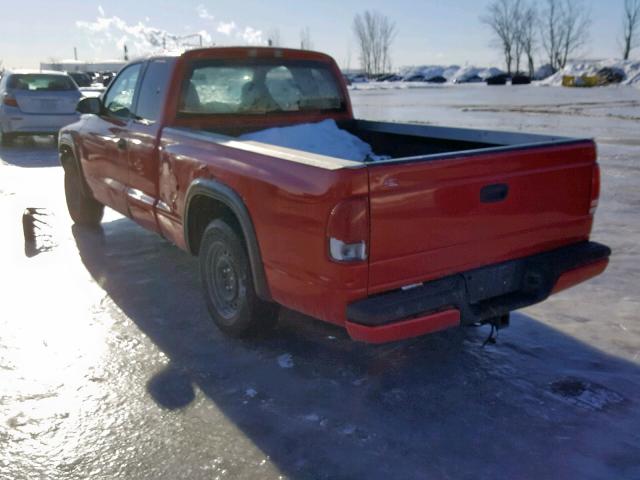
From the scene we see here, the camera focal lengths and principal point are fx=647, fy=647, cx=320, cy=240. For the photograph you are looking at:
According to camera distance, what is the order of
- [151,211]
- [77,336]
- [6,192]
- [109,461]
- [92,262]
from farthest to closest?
[6,192], [92,262], [151,211], [77,336], [109,461]

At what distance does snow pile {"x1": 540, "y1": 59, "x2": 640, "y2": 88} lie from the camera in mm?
60206

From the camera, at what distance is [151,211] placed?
5.20m

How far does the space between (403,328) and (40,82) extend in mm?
13991

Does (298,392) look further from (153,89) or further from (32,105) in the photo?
(32,105)

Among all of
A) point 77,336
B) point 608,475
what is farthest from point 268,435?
point 77,336

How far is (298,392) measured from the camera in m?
3.66

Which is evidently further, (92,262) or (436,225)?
(92,262)

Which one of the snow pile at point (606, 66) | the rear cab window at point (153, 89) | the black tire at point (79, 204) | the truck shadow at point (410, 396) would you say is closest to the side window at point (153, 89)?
the rear cab window at point (153, 89)

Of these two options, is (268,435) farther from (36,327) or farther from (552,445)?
(36,327)

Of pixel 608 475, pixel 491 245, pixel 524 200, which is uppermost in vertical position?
pixel 524 200

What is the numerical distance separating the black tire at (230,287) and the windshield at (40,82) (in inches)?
464

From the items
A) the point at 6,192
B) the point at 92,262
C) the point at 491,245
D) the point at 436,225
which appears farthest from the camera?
the point at 6,192

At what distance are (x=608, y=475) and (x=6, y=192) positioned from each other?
350 inches

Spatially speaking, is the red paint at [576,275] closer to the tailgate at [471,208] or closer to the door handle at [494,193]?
the tailgate at [471,208]
